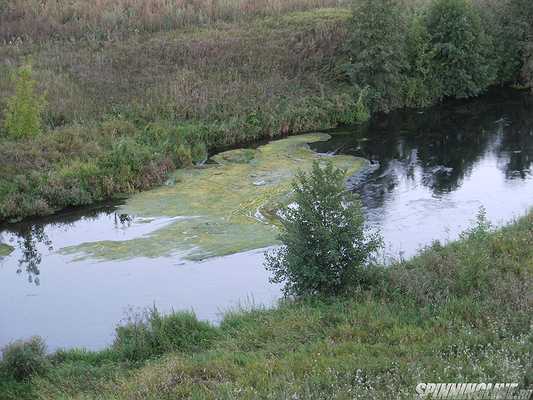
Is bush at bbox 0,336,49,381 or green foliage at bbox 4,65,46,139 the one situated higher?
green foliage at bbox 4,65,46,139

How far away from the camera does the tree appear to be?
13.5 meters

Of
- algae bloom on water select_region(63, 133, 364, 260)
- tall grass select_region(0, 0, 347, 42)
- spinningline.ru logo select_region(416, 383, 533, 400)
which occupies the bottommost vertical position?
algae bloom on water select_region(63, 133, 364, 260)

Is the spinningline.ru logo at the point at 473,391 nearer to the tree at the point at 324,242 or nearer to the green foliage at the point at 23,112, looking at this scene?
the tree at the point at 324,242

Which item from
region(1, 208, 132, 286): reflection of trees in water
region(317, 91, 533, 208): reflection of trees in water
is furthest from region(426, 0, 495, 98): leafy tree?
region(1, 208, 132, 286): reflection of trees in water

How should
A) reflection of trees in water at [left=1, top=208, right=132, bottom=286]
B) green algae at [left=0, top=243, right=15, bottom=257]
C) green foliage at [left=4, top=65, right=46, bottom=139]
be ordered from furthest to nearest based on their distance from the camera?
green foliage at [left=4, top=65, right=46, bottom=139] < green algae at [left=0, top=243, right=15, bottom=257] < reflection of trees in water at [left=1, top=208, right=132, bottom=286]

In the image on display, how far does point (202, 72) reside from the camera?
111ft

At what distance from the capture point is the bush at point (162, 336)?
40.6ft

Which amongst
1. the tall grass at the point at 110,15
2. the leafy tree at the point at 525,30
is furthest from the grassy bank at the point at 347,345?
the leafy tree at the point at 525,30

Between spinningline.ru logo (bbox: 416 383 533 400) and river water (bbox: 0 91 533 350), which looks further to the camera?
river water (bbox: 0 91 533 350)

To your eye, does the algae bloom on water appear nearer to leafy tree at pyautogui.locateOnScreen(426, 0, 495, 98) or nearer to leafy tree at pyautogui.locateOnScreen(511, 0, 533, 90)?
leafy tree at pyautogui.locateOnScreen(426, 0, 495, 98)

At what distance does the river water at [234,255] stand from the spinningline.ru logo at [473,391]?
256 inches

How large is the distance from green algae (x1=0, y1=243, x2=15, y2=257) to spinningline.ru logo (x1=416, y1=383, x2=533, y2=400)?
45.5 feet

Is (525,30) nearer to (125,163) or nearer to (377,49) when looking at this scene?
(377,49)

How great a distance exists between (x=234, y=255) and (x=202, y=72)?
1751 cm
